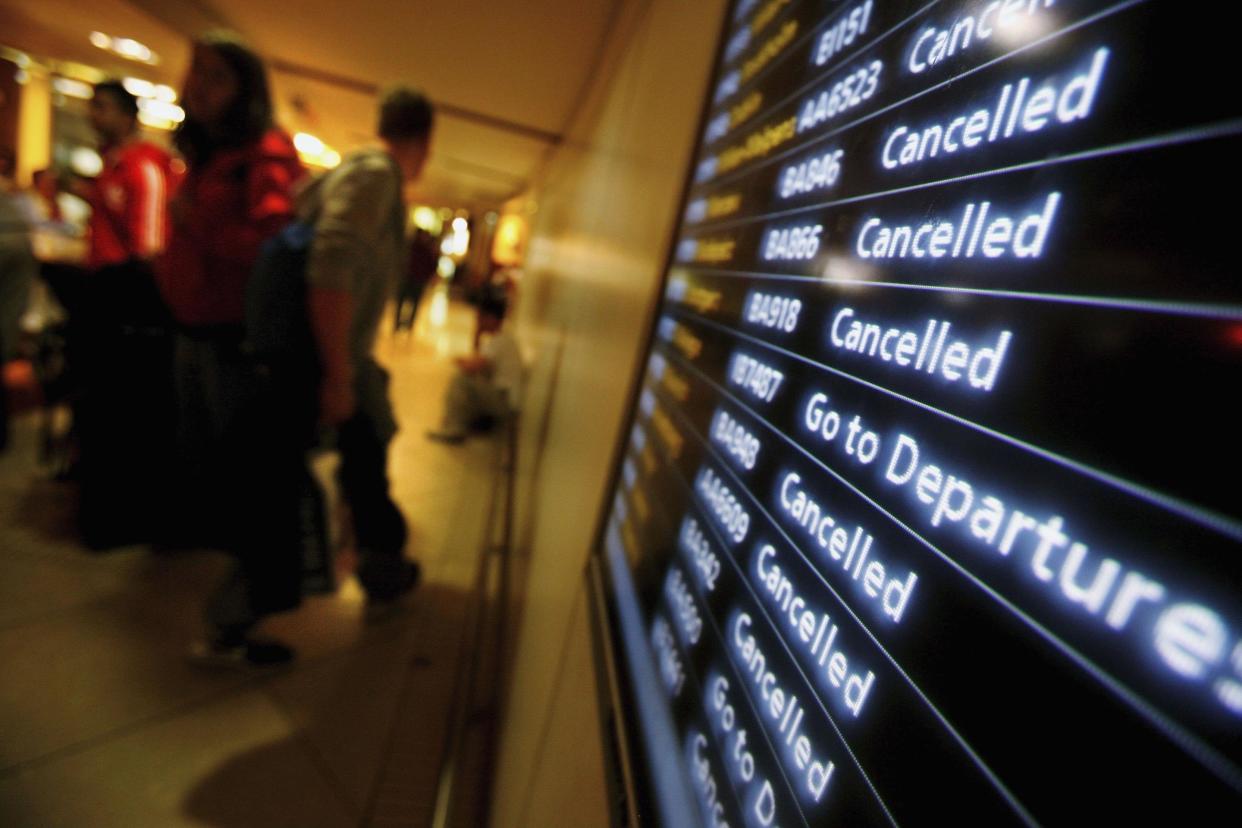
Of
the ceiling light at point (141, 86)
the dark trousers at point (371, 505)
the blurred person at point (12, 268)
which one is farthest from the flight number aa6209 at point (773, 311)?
the ceiling light at point (141, 86)

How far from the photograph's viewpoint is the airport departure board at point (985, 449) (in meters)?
0.25

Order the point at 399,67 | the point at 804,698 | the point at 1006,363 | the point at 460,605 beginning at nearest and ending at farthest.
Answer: the point at 1006,363, the point at 804,698, the point at 460,605, the point at 399,67

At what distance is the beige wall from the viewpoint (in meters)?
1.08

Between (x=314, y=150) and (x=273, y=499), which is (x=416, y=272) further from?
(x=273, y=499)

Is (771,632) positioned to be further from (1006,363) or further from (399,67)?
Result: (399,67)

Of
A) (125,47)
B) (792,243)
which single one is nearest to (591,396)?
(792,243)

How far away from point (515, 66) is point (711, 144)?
364 cm

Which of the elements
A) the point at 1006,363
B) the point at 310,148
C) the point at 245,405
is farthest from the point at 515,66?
the point at 310,148

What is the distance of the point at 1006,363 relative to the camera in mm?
351

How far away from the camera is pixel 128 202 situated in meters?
2.51

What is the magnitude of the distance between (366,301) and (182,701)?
56.2 inches

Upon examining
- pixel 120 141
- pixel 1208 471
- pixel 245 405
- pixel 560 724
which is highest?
pixel 120 141

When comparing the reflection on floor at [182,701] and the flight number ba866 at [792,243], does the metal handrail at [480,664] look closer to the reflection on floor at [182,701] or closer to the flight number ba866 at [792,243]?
the reflection on floor at [182,701]

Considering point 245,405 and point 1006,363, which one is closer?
point 1006,363
